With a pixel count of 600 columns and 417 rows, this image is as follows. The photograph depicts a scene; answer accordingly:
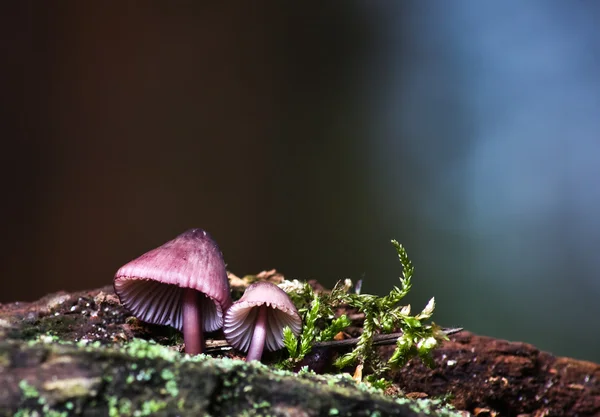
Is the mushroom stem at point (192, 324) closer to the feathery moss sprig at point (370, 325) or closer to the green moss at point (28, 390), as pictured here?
the feathery moss sprig at point (370, 325)

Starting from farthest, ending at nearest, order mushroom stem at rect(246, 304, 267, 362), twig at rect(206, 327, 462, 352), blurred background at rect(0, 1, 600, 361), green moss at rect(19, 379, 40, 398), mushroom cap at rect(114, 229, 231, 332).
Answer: blurred background at rect(0, 1, 600, 361)
twig at rect(206, 327, 462, 352)
mushroom stem at rect(246, 304, 267, 362)
mushroom cap at rect(114, 229, 231, 332)
green moss at rect(19, 379, 40, 398)

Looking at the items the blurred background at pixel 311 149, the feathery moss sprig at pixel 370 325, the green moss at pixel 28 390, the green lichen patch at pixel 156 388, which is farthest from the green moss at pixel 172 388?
the blurred background at pixel 311 149

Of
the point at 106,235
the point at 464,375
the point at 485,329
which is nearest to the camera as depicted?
the point at 464,375

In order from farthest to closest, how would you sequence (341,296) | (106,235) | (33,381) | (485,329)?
(485,329) < (106,235) < (341,296) < (33,381)

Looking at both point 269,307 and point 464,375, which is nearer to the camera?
point 269,307

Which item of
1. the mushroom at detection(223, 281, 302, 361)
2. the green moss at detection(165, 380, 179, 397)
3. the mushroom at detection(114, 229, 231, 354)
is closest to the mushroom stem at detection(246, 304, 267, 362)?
the mushroom at detection(223, 281, 302, 361)

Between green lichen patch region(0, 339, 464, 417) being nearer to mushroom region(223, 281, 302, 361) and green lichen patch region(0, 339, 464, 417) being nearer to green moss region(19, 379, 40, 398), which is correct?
green moss region(19, 379, 40, 398)

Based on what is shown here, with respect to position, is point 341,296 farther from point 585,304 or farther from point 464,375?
point 585,304

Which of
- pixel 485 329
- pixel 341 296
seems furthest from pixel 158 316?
pixel 485 329
